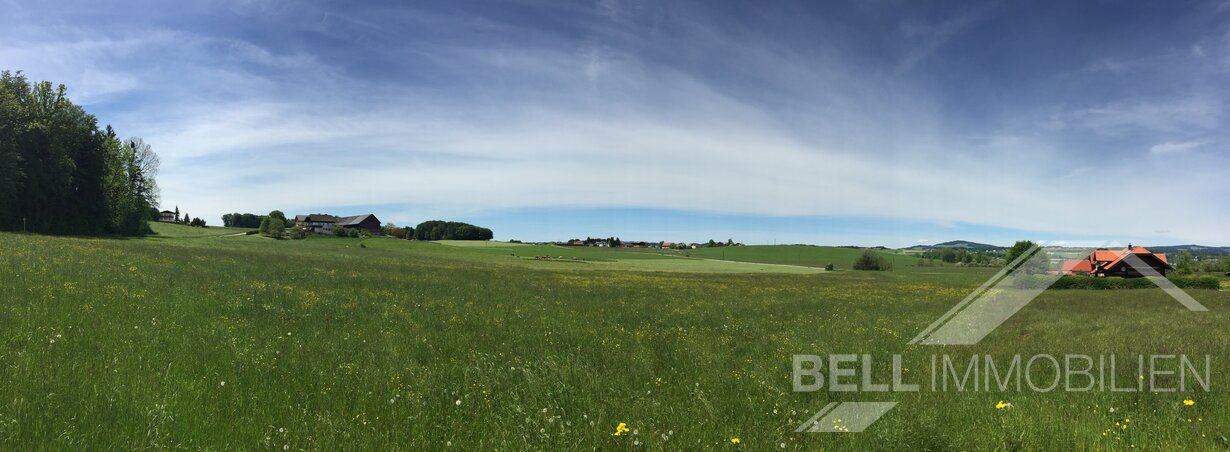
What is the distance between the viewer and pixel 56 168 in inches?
2196

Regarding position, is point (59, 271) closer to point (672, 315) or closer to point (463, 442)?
point (463, 442)

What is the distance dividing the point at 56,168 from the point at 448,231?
137 meters

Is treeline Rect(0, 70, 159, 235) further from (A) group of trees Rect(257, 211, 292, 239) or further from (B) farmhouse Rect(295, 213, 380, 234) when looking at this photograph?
(B) farmhouse Rect(295, 213, 380, 234)

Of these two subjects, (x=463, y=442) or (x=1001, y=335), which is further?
(x=1001, y=335)

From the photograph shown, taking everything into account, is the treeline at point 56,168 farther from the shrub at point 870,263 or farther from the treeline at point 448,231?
the shrub at point 870,263

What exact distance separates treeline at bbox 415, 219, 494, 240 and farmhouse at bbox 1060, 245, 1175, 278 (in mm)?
170696

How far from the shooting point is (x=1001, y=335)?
12648 millimetres

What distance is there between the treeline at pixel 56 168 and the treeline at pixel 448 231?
117319mm

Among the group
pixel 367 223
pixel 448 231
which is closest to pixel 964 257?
pixel 448 231

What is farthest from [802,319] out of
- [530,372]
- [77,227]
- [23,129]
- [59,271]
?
[77,227]

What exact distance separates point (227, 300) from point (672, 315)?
12940 millimetres

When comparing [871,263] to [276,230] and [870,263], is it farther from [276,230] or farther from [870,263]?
[276,230]

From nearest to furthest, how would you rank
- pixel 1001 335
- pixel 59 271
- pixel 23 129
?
pixel 1001 335
pixel 59 271
pixel 23 129

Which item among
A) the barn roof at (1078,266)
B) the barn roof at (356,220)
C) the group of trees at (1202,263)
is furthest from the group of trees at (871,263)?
the barn roof at (356,220)
